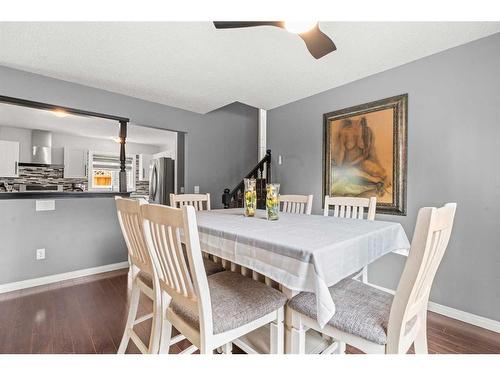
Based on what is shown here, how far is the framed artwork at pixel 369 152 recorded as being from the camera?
2463 mm

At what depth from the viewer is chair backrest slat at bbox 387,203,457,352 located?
847 millimetres

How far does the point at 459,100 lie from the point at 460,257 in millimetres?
1319

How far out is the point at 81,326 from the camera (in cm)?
191

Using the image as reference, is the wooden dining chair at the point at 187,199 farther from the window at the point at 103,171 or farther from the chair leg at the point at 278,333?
the window at the point at 103,171

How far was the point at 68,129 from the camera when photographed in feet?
15.6

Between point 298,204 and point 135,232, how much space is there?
1520 mm

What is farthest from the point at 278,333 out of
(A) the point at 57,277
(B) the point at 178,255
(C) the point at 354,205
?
(A) the point at 57,277

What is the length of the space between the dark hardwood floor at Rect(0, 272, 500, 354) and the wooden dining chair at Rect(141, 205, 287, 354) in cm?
67

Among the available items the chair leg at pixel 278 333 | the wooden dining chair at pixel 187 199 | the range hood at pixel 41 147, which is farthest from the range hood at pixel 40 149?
the chair leg at pixel 278 333

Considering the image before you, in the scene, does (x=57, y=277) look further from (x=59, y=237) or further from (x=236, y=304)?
(x=236, y=304)

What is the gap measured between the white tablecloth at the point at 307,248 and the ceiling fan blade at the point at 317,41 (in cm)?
117

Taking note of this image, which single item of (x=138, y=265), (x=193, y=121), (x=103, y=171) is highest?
(x=193, y=121)

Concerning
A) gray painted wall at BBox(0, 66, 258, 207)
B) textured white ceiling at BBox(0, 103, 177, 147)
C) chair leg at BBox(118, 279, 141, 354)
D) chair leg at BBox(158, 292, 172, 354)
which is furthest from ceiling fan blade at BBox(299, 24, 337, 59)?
textured white ceiling at BBox(0, 103, 177, 147)
